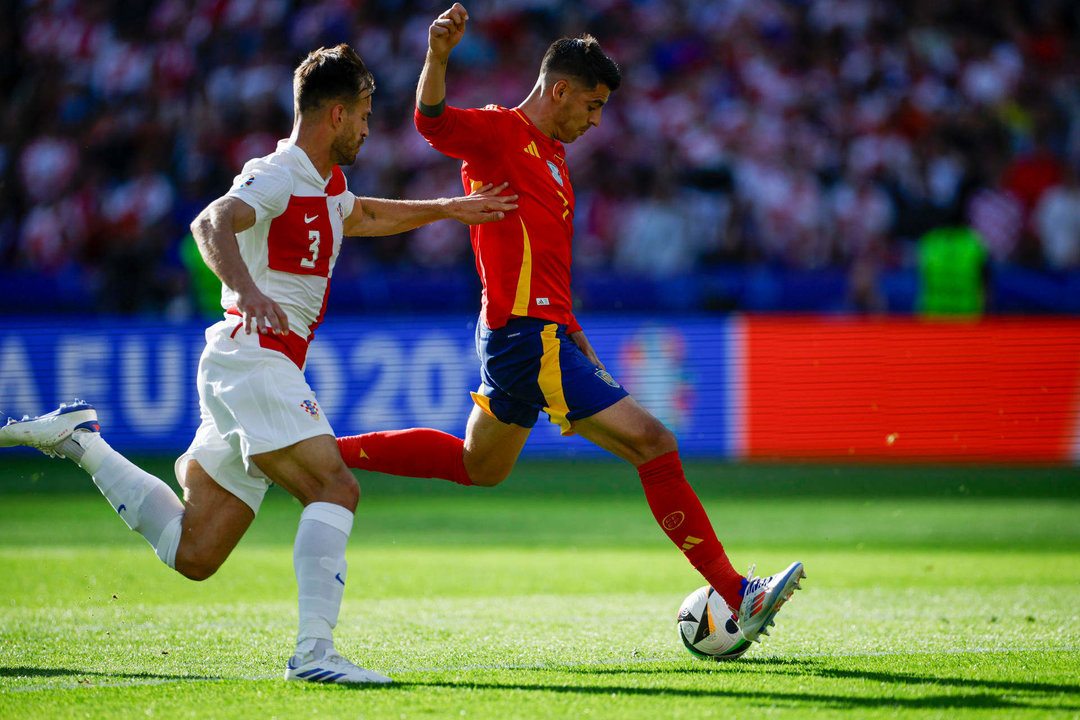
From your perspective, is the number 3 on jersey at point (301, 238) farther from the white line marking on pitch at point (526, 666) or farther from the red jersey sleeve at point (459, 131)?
the white line marking on pitch at point (526, 666)

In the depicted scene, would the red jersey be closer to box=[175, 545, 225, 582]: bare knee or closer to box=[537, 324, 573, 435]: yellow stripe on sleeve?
box=[537, 324, 573, 435]: yellow stripe on sleeve

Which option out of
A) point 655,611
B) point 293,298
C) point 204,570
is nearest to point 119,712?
point 204,570

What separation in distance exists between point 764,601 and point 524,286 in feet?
4.92

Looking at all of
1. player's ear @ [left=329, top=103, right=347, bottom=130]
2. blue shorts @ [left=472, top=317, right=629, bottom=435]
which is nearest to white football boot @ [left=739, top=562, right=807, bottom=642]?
blue shorts @ [left=472, top=317, right=629, bottom=435]

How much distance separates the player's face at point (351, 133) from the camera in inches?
171

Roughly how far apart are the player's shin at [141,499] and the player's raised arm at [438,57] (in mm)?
1728

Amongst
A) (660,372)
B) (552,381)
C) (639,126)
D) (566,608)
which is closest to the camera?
(552,381)

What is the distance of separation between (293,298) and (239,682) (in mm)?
1309

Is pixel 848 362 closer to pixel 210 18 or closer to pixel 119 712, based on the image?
pixel 119 712

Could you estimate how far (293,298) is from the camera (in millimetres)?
4309

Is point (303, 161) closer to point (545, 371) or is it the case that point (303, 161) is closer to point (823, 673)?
point (545, 371)

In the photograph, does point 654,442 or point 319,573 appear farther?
point 654,442

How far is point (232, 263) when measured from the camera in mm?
3863

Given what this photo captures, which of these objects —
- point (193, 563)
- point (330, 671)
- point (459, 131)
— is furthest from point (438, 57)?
point (330, 671)
